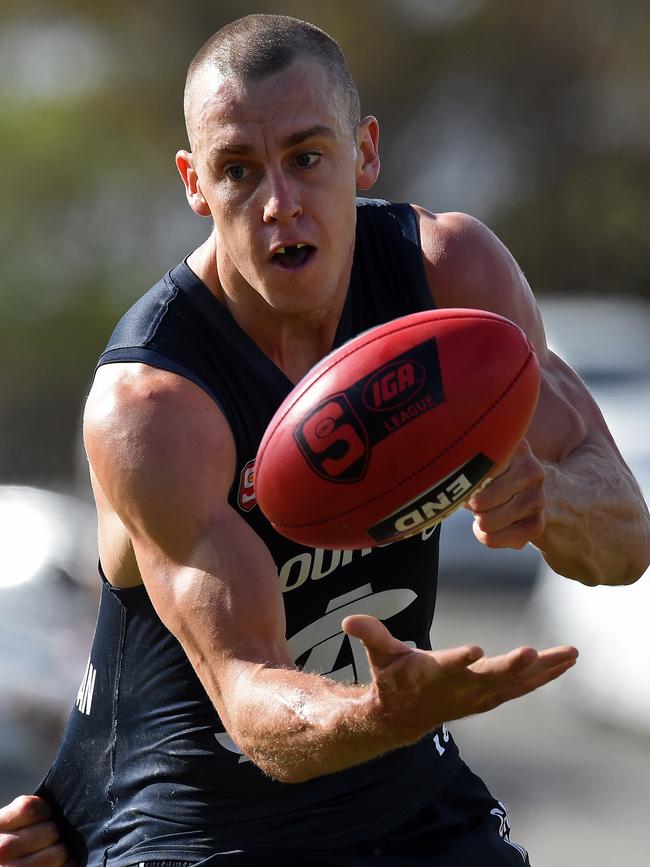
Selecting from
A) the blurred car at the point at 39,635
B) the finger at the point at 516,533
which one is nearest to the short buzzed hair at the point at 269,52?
the finger at the point at 516,533

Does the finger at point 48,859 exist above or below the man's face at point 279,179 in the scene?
below

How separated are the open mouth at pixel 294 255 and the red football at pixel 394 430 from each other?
45cm

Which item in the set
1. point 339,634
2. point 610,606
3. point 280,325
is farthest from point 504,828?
point 610,606

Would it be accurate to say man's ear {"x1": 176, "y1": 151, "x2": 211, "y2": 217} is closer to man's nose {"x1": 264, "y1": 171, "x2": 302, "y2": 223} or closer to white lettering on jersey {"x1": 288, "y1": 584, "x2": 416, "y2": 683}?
man's nose {"x1": 264, "y1": 171, "x2": 302, "y2": 223}

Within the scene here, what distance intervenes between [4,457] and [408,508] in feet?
49.3

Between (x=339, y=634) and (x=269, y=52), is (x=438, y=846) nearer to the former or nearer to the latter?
(x=339, y=634)

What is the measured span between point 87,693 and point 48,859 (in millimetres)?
442

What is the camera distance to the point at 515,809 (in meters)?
7.27

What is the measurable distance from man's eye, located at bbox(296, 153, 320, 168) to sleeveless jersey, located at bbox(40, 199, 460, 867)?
395 millimetres

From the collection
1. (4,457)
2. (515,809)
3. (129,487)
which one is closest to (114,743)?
(129,487)

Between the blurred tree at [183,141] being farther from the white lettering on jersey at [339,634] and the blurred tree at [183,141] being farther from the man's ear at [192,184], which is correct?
the white lettering on jersey at [339,634]

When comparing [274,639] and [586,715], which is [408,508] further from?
[586,715]

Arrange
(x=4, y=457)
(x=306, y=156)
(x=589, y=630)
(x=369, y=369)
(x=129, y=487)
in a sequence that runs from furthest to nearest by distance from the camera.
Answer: (x=4, y=457)
(x=589, y=630)
(x=306, y=156)
(x=129, y=487)
(x=369, y=369)

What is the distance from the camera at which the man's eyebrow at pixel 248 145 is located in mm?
3648
